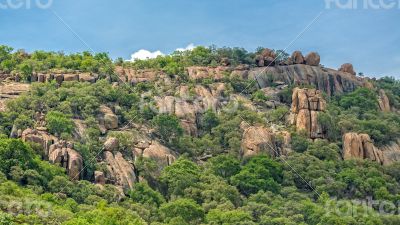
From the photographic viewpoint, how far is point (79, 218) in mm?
49625

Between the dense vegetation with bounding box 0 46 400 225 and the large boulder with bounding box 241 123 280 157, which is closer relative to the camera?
the dense vegetation with bounding box 0 46 400 225

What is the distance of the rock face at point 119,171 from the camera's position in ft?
210

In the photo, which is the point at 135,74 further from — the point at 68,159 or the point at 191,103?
the point at 68,159

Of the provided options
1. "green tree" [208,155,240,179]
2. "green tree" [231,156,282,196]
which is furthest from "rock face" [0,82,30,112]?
"green tree" [231,156,282,196]

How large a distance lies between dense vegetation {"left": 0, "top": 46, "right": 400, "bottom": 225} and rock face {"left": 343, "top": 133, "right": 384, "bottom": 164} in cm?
120

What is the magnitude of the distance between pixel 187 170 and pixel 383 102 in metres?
39.3

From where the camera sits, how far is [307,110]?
81688 millimetres

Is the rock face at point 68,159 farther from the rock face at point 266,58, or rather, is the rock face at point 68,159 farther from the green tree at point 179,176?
the rock face at point 266,58

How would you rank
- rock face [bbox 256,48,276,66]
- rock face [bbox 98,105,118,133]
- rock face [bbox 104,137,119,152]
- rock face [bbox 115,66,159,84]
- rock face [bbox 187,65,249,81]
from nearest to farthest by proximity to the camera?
rock face [bbox 104,137,119,152] → rock face [bbox 98,105,118,133] → rock face [bbox 115,66,159,84] → rock face [bbox 187,65,249,81] → rock face [bbox 256,48,276,66]

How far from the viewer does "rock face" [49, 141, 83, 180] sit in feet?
204

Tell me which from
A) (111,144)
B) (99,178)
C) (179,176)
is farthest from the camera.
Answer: (111,144)

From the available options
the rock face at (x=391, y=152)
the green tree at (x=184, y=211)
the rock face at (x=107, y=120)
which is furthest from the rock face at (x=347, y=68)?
the green tree at (x=184, y=211)

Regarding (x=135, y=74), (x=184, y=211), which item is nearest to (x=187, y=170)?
(x=184, y=211)

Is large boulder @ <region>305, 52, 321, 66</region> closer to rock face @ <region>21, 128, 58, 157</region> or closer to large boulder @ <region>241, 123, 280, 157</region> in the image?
large boulder @ <region>241, 123, 280, 157</region>
